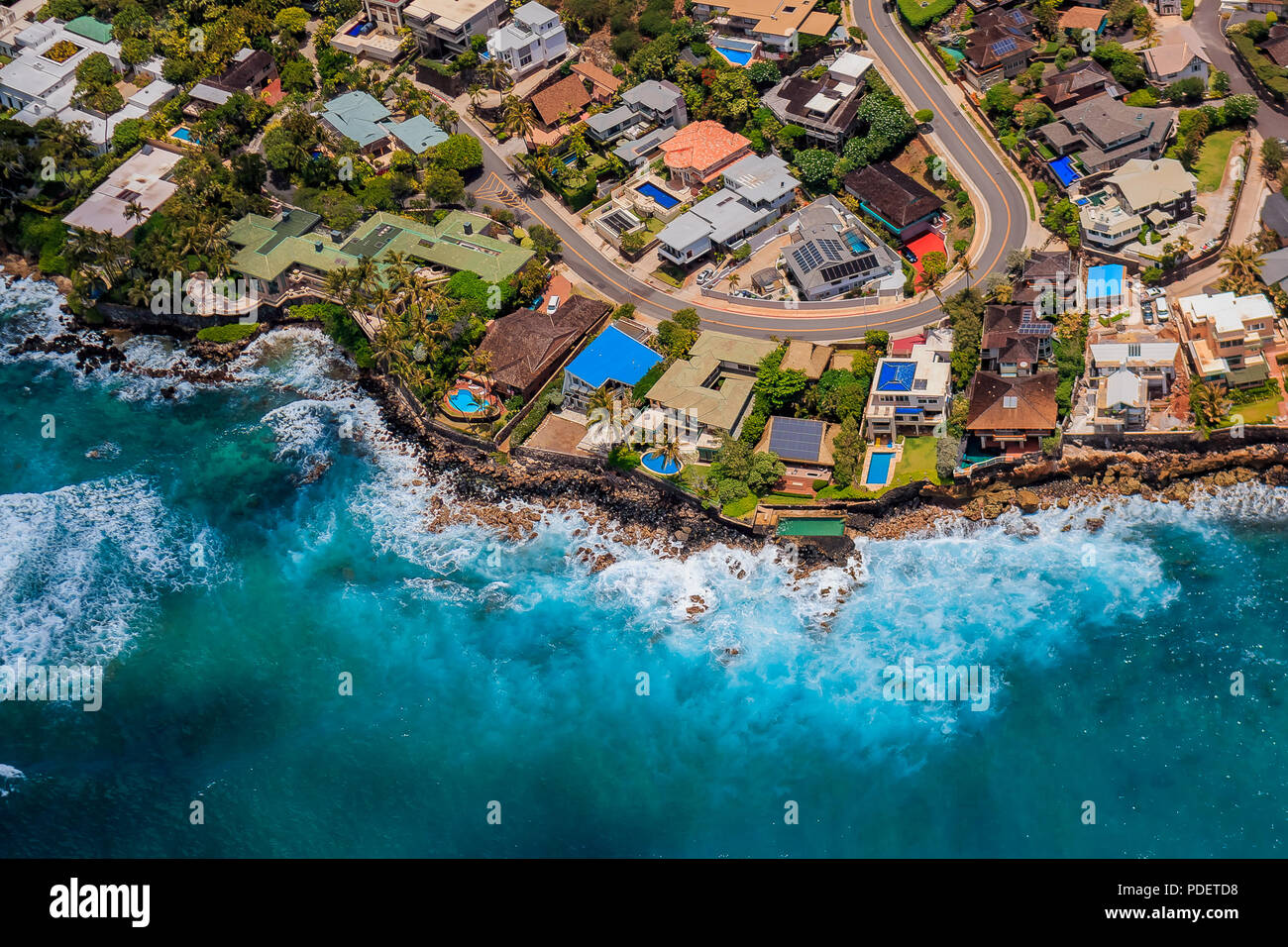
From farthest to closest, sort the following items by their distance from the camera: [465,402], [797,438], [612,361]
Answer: [465,402] → [612,361] → [797,438]

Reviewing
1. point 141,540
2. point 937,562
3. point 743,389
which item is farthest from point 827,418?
point 141,540

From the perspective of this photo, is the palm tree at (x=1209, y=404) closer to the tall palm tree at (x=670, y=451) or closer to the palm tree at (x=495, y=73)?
the tall palm tree at (x=670, y=451)

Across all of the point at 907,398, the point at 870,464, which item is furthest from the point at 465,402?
the point at 907,398

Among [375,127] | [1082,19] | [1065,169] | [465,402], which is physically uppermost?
[1082,19]

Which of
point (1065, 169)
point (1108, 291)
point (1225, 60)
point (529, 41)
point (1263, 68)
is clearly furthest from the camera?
point (529, 41)

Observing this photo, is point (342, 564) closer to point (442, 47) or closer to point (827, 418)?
point (827, 418)

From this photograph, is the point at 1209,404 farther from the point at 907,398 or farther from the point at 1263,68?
the point at 1263,68

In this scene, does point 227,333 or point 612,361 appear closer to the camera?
point 612,361

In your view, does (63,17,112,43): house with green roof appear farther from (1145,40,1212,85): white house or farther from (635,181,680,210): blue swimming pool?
(1145,40,1212,85): white house
